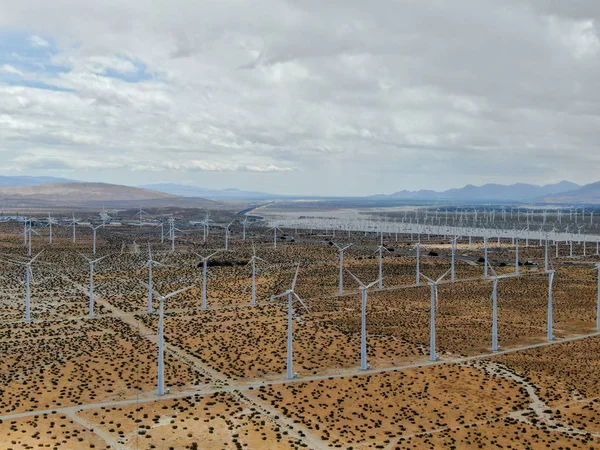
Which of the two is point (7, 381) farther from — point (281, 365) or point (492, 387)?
point (492, 387)

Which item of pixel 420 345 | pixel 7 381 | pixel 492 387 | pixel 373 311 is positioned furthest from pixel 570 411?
pixel 7 381

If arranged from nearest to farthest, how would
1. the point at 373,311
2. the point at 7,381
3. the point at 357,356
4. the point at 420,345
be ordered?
the point at 7,381 → the point at 357,356 → the point at 420,345 → the point at 373,311

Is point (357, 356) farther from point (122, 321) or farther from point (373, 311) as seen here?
point (122, 321)

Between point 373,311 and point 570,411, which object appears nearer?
point 570,411

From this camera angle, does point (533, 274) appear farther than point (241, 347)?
Yes

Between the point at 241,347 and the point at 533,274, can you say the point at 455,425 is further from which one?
the point at 533,274

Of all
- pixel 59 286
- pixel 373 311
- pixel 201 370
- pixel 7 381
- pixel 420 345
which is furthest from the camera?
pixel 59 286

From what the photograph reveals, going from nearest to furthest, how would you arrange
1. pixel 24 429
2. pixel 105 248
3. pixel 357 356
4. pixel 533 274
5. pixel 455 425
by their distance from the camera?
pixel 24 429, pixel 455 425, pixel 357 356, pixel 533 274, pixel 105 248

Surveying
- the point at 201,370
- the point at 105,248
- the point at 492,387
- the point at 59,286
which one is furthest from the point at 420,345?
the point at 105,248

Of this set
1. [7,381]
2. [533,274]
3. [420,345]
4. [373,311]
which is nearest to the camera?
[7,381]
